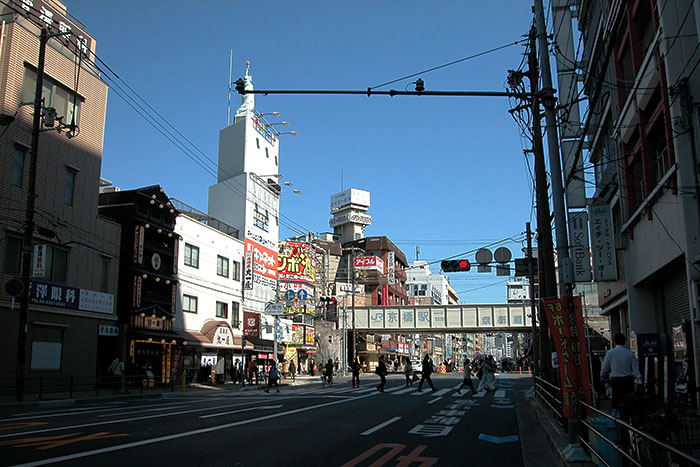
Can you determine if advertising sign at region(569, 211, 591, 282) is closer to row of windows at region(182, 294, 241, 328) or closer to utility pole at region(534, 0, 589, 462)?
utility pole at region(534, 0, 589, 462)

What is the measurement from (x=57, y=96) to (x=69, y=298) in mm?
9393

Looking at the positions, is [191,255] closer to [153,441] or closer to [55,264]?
[55,264]

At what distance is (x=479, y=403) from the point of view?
Result: 21688mm

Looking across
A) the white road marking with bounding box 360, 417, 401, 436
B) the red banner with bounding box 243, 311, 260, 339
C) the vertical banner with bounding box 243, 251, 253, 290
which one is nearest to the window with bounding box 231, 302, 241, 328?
the red banner with bounding box 243, 311, 260, 339

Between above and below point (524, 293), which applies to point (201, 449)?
below

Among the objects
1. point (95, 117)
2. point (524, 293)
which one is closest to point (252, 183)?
point (95, 117)

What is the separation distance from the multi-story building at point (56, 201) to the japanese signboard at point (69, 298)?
47 mm

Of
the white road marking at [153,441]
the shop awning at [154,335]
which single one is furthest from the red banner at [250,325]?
the white road marking at [153,441]

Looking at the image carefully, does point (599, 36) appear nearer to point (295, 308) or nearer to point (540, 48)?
point (540, 48)

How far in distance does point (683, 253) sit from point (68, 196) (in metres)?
25.6

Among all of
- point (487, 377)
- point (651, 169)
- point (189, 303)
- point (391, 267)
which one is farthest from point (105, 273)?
point (391, 267)

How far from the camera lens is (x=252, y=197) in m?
50.0

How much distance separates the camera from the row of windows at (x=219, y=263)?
125 feet

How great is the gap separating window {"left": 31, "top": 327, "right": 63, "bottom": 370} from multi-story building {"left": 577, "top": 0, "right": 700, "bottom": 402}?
22.8m
